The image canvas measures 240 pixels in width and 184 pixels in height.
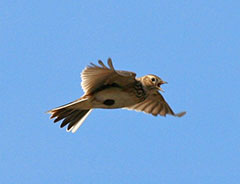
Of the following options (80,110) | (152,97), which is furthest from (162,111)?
(80,110)

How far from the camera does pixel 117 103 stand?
11.2 metres

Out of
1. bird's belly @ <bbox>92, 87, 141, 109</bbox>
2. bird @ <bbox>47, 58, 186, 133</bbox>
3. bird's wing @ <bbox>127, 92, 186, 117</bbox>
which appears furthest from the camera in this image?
bird's wing @ <bbox>127, 92, 186, 117</bbox>

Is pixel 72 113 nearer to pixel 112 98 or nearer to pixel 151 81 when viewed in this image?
pixel 112 98

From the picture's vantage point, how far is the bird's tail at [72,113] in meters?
11.1

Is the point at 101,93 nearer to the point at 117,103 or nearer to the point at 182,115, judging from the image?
the point at 117,103

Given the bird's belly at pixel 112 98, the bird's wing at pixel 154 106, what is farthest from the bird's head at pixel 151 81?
the bird's wing at pixel 154 106

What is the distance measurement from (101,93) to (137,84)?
0.74m

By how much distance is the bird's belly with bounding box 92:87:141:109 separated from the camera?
11086 mm

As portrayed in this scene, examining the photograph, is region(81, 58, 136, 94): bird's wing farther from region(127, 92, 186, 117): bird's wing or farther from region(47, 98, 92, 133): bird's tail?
region(127, 92, 186, 117): bird's wing

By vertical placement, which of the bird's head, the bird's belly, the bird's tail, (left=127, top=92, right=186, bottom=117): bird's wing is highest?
(left=127, top=92, right=186, bottom=117): bird's wing

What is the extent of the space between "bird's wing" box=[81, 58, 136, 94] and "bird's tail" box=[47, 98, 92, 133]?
313mm

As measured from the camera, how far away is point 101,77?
10820 millimetres

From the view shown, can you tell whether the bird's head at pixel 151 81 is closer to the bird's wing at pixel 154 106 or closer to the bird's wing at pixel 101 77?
the bird's wing at pixel 101 77

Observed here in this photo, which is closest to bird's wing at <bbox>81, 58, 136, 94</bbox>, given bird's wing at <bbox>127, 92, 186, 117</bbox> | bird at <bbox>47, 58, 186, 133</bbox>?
bird at <bbox>47, 58, 186, 133</bbox>
